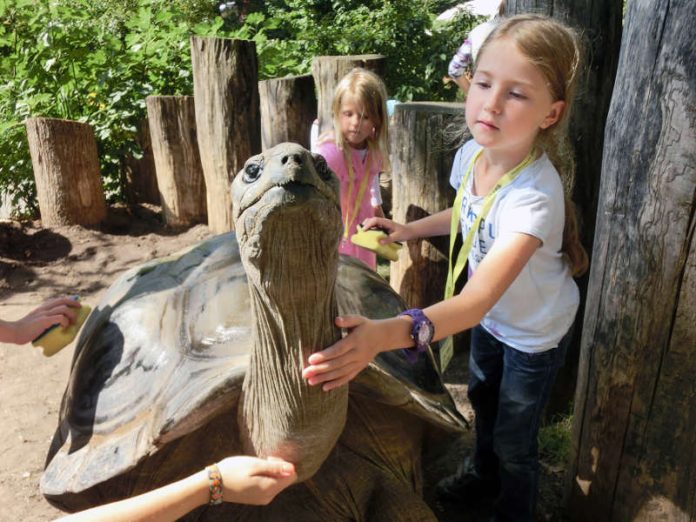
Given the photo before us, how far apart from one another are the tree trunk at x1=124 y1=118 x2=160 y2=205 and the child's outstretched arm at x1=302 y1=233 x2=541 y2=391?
4674mm

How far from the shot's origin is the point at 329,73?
4180 mm

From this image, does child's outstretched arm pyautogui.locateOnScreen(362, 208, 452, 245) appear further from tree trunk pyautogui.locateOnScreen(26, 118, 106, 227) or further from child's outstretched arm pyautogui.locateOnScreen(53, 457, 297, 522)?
tree trunk pyautogui.locateOnScreen(26, 118, 106, 227)

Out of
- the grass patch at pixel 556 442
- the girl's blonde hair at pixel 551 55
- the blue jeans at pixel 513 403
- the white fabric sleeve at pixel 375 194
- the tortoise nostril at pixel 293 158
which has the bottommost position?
the grass patch at pixel 556 442

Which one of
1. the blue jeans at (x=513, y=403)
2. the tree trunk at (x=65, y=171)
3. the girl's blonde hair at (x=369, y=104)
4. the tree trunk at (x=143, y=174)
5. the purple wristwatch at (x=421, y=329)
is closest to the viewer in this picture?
the purple wristwatch at (x=421, y=329)

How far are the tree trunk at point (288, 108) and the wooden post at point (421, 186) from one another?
136 centimetres

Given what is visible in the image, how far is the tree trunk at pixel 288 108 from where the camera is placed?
14.5ft

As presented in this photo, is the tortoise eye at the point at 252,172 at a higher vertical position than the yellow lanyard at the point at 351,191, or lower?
higher

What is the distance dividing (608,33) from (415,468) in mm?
1773

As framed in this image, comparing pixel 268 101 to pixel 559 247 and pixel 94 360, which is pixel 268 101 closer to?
pixel 94 360

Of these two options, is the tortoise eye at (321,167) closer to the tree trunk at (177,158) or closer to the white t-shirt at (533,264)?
the white t-shirt at (533,264)

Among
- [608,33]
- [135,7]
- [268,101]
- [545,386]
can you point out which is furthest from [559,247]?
[135,7]

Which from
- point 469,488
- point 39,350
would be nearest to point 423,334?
point 469,488

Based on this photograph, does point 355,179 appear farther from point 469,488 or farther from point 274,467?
point 274,467

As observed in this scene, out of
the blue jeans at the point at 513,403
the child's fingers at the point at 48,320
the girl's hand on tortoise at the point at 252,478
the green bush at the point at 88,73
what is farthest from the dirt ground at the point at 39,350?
the girl's hand on tortoise at the point at 252,478
